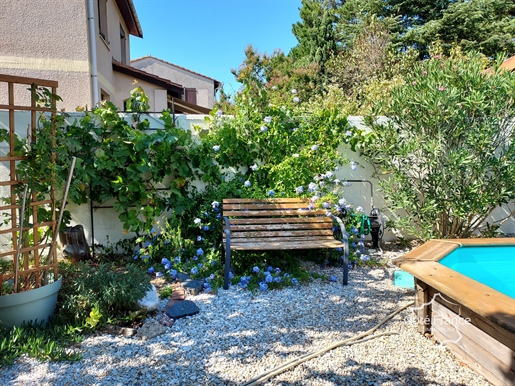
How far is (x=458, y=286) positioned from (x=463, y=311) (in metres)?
0.16

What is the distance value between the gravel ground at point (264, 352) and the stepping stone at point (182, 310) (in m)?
0.06

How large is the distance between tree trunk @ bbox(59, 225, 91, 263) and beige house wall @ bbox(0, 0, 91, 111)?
10.3 ft

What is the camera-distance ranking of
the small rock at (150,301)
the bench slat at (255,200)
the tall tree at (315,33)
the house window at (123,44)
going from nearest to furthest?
the small rock at (150,301)
the bench slat at (255,200)
the house window at (123,44)
the tall tree at (315,33)

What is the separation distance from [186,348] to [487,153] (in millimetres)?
3875

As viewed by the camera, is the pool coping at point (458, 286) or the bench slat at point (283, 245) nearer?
the pool coping at point (458, 286)

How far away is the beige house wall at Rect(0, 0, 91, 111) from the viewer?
6059mm

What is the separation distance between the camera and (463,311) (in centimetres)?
212

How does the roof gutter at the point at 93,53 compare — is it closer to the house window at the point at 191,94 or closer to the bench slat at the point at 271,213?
the bench slat at the point at 271,213

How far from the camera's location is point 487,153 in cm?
402

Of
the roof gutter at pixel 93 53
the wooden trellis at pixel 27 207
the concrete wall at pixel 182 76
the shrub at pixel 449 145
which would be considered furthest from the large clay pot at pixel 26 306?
the concrete wall at pixel 182 76

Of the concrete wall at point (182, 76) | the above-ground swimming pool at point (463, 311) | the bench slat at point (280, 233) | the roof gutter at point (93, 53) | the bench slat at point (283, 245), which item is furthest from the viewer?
the concrete wall at point (182, 76)

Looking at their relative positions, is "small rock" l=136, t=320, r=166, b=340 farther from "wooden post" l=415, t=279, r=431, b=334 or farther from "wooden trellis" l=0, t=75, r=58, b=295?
"wooden post" l=415, t=279, r=431, b=334

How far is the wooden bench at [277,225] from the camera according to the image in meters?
3.55

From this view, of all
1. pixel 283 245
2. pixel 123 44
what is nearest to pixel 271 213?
pixel 283 245
